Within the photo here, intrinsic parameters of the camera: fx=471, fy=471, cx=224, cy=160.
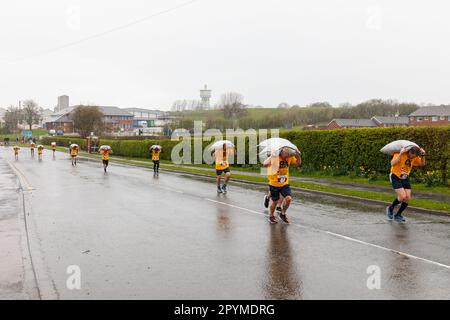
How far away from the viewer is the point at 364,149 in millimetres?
21750

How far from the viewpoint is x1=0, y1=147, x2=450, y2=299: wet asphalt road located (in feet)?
19.4

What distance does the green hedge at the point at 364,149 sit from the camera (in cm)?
1825

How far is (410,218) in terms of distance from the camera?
37.3 feet

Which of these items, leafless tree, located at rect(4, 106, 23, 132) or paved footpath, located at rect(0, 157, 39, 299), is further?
leafless tree, located at rect(4, 106, 23, 132)

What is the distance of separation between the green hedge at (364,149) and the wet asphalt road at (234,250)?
22.0 ft

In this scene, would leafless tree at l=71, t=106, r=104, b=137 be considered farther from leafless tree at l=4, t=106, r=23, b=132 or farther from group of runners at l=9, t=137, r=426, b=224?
group of runners at l=9, t=137, r=426, b=224

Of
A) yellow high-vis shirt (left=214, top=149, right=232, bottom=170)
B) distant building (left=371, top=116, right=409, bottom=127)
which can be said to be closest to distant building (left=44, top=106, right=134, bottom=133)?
distant building (left=371, top=116, right=409, bottom=127)

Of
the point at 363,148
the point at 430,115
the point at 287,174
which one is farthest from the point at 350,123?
the point at 287,174

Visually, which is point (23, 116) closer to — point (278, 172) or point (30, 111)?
point (30, 111)

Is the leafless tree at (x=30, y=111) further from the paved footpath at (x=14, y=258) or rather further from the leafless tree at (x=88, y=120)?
the paved footpath at (x=14, y=258)

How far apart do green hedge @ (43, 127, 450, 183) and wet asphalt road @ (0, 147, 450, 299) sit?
6.71 metres

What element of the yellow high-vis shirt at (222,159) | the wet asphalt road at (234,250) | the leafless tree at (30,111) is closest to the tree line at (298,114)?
the leafless tree at (30,111)
